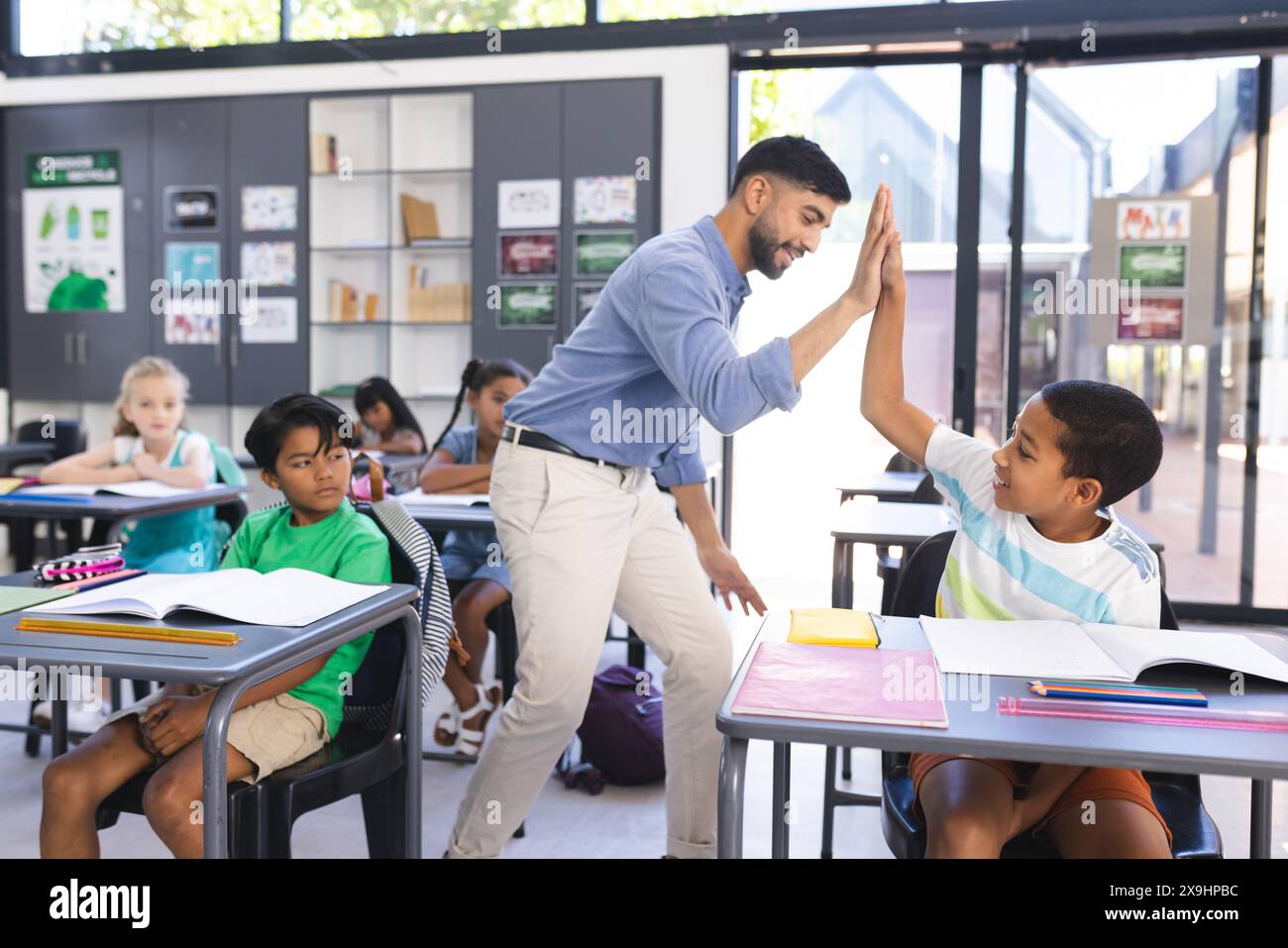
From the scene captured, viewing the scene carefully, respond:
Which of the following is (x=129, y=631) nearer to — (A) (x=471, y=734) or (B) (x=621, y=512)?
(B) (x=621, y=512)

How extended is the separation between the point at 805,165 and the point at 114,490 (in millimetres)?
2300

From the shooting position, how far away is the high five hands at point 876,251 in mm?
1609

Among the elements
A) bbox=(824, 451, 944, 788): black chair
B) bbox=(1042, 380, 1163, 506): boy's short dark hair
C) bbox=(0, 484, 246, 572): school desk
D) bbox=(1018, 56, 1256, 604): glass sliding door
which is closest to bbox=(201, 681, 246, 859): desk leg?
bbox=(1042, 380, 1163, 506): boy's short dark hair

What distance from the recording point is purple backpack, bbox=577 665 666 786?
2848 mm

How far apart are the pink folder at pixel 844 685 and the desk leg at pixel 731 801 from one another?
68 mm

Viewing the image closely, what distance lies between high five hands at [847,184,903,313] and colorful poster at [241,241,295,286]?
4.73m

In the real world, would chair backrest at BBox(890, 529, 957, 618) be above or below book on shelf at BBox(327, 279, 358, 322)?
below

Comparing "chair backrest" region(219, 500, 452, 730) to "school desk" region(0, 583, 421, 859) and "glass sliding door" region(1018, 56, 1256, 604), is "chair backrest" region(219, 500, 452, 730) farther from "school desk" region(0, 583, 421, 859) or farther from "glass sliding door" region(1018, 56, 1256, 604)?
"glass sliding door" region(1018, 56, 1256, 604)

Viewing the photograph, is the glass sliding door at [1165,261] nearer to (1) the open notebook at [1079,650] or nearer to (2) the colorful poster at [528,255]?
(2) the colorful poster at [528,255]

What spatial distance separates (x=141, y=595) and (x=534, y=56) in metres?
4.52

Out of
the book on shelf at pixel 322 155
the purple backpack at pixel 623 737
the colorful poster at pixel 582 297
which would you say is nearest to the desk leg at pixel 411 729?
the purple backpack at pixel 623 737

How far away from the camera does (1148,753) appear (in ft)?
3.41
